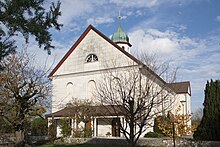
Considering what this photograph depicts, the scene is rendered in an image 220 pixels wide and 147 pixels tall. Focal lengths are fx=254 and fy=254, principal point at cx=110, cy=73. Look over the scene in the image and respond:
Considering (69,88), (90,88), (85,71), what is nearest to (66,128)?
(90,88)

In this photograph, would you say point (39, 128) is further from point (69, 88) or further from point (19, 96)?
point (19, 96)

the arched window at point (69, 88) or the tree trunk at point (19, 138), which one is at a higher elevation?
the arched window at point (69, 88)

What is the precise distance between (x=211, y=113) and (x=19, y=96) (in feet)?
41.2

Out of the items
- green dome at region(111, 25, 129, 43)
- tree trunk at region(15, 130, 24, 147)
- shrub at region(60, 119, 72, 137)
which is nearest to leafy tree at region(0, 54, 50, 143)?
tree trunk at region(15, 130, 24, 147)

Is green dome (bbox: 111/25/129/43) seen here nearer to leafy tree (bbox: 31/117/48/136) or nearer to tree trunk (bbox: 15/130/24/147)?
leafy tree (bbox: 31/117/48/136)

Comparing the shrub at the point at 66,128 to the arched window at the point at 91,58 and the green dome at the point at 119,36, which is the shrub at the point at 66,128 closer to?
the arched window at the point at 91,58

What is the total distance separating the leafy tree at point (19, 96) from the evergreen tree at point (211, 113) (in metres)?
11.2

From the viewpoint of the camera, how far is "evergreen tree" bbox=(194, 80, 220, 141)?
16.2 m

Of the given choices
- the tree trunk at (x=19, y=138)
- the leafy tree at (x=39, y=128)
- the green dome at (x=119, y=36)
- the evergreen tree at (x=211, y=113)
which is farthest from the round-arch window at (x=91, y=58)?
the evergreen tree at (x=211, y=113)

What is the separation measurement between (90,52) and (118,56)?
422cm

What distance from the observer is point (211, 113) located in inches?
643

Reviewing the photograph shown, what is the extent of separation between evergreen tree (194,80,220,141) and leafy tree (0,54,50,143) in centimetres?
1123

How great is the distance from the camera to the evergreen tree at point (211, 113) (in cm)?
1623

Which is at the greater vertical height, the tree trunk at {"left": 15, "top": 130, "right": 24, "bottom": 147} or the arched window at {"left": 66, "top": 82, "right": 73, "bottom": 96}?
the arched window at {"left": 66, "top": 82, "right": 73, "bottom": 96}
